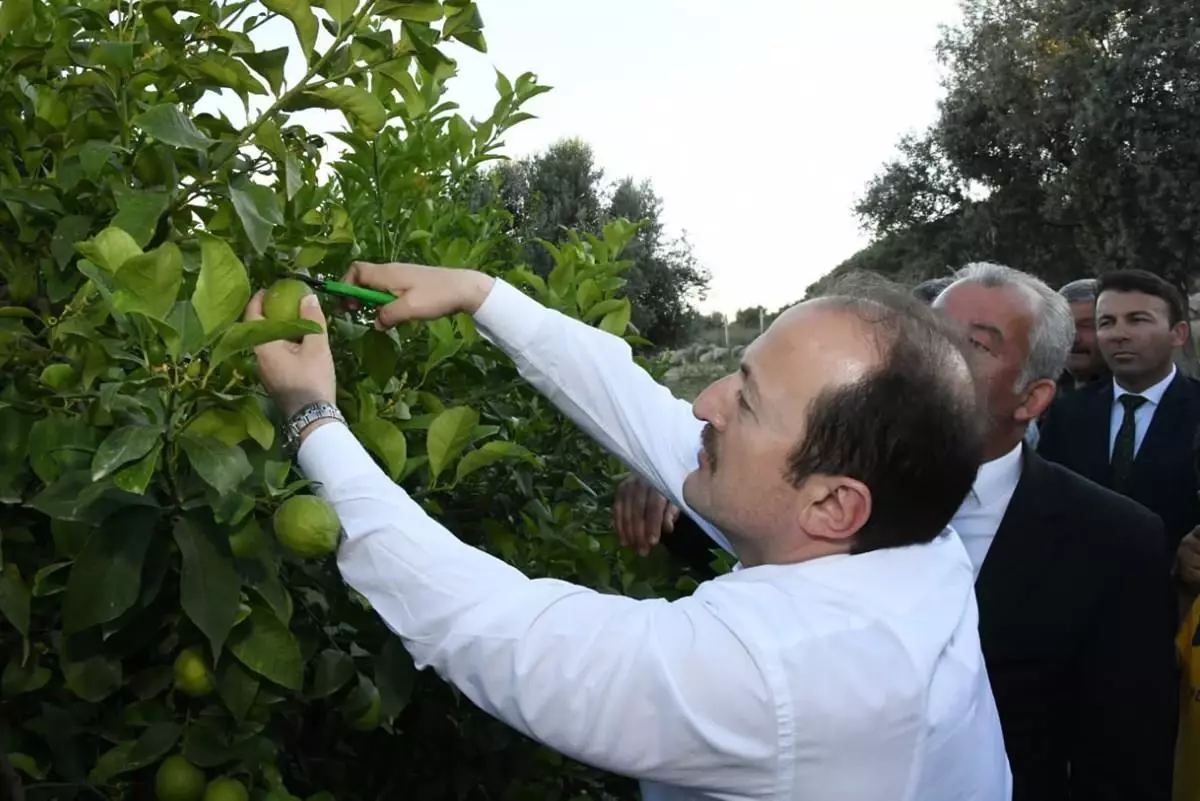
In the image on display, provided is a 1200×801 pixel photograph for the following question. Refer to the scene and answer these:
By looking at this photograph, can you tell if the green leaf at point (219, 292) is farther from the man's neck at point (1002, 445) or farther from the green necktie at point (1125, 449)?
the green necktie at point (1125, 449)

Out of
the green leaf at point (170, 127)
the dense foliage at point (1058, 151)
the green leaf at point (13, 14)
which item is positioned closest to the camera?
the green leaf at point (170, 127)

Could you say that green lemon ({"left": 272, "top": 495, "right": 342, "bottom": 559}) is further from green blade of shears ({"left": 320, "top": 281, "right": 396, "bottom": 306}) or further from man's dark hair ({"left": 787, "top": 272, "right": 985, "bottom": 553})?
man's dark hair ({"left": 787, "top": 272, "right": 985, "bottom": 553})

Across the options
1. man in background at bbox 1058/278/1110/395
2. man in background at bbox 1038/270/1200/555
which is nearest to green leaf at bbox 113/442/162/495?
man in background at bbox 1038/270/1200/555

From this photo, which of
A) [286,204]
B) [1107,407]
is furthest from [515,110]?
[1107,407]

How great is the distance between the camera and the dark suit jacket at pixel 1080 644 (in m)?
2.47

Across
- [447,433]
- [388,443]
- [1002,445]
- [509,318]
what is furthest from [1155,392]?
[388,443]

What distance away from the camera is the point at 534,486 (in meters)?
2.44

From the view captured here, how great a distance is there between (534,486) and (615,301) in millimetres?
440

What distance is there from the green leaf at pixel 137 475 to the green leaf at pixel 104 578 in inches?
5.3

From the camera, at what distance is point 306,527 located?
4.25 ft

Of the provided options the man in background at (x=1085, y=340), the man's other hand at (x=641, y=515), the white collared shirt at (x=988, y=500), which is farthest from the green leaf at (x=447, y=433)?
the man in background at (x=1085, y=340)

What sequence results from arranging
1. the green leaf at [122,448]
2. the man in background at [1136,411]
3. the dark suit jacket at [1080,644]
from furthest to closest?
1. the man in background at [1136,411]
2. the dark suit jacket at [1080,644]
3. the green leaf at [122,448]

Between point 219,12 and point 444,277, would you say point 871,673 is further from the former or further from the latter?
point 219,12

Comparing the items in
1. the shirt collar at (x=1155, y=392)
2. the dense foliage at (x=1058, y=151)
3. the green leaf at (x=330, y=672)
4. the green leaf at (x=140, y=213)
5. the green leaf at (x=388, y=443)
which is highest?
the dense foliage at (x=1058, y=151)
